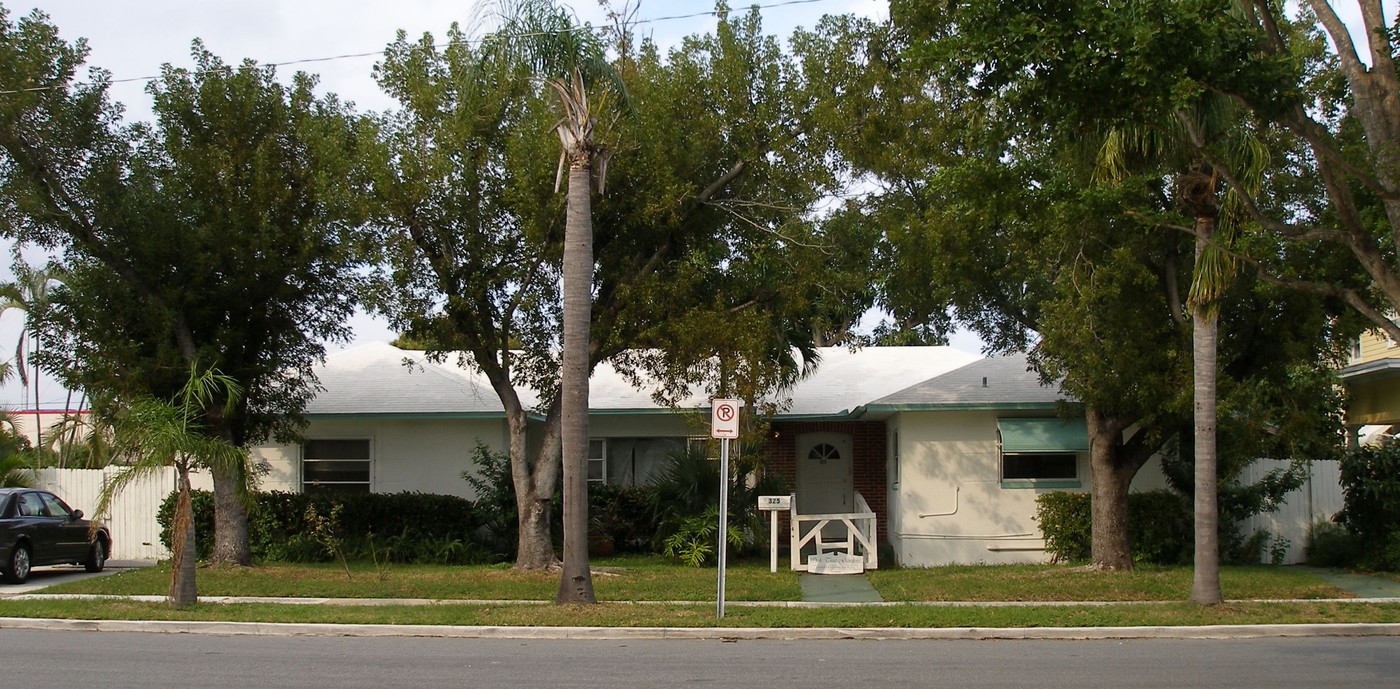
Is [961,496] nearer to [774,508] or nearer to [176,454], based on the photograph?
[774,508]

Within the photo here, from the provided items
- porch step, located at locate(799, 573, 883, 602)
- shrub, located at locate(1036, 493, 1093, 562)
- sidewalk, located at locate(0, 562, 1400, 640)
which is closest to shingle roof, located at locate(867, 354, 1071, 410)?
shrub, located at locate(1036, 493, 1093, 562)

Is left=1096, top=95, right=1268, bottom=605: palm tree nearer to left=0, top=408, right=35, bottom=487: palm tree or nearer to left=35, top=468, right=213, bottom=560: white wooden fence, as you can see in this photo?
left=35, top=468, right=213, bottom=560: white wooden fence

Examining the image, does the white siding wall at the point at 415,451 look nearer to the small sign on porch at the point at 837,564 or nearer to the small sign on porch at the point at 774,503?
the small sign on porch at the point at 774,503

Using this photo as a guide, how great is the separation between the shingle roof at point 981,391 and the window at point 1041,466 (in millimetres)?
Answer: 1034

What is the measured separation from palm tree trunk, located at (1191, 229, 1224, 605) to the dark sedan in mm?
14638

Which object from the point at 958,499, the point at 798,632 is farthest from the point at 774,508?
the point at 798,632

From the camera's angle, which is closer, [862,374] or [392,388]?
[392,388]

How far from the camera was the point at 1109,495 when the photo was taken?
17.4m

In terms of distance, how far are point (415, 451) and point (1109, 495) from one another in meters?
12.1

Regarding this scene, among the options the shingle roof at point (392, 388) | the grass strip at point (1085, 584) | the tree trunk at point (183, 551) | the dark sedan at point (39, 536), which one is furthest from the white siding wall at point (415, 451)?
the grass strip at point (1085, 584)

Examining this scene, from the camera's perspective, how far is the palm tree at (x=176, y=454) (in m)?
13.3

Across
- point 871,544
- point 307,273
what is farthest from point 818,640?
point 307,273

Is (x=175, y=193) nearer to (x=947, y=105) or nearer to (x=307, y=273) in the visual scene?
(x=307, y=273)

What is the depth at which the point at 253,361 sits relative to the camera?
18859 millimetres
